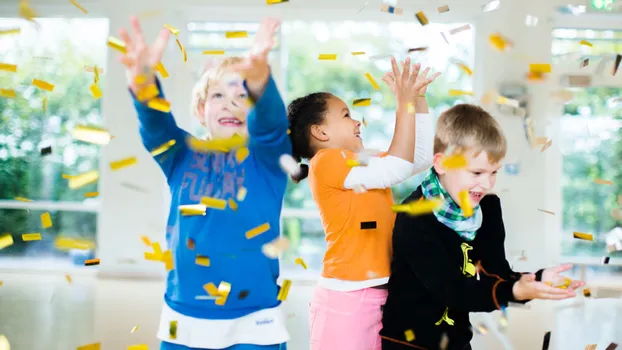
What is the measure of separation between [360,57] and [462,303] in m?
5.57

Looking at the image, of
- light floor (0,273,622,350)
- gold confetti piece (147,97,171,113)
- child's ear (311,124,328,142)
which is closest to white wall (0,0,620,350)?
light floor (0,273,622,350)

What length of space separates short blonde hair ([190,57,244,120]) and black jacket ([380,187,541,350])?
2.03 feet

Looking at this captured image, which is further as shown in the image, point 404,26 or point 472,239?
point 404,26

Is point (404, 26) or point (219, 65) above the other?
point (404, 26)

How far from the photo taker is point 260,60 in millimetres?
1543

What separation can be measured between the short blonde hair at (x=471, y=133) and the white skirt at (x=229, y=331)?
684 millimetres

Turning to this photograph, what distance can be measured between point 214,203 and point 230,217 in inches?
2.1

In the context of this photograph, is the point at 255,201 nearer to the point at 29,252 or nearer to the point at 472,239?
the point at 472,239

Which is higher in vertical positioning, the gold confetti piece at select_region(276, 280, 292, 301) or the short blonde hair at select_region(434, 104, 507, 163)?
the short blonde hair at select_region(434, 104, 507, 163)

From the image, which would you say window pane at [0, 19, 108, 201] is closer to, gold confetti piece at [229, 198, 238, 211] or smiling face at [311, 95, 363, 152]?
smiling face at [311, 95, 363, 152]

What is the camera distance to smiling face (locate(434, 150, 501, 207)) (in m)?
1.78

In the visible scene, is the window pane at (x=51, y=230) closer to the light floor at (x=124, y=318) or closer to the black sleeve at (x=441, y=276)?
the light floor at (x=124, y=318)

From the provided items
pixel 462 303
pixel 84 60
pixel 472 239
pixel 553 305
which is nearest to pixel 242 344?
pixel 462 303

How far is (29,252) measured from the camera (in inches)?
299
